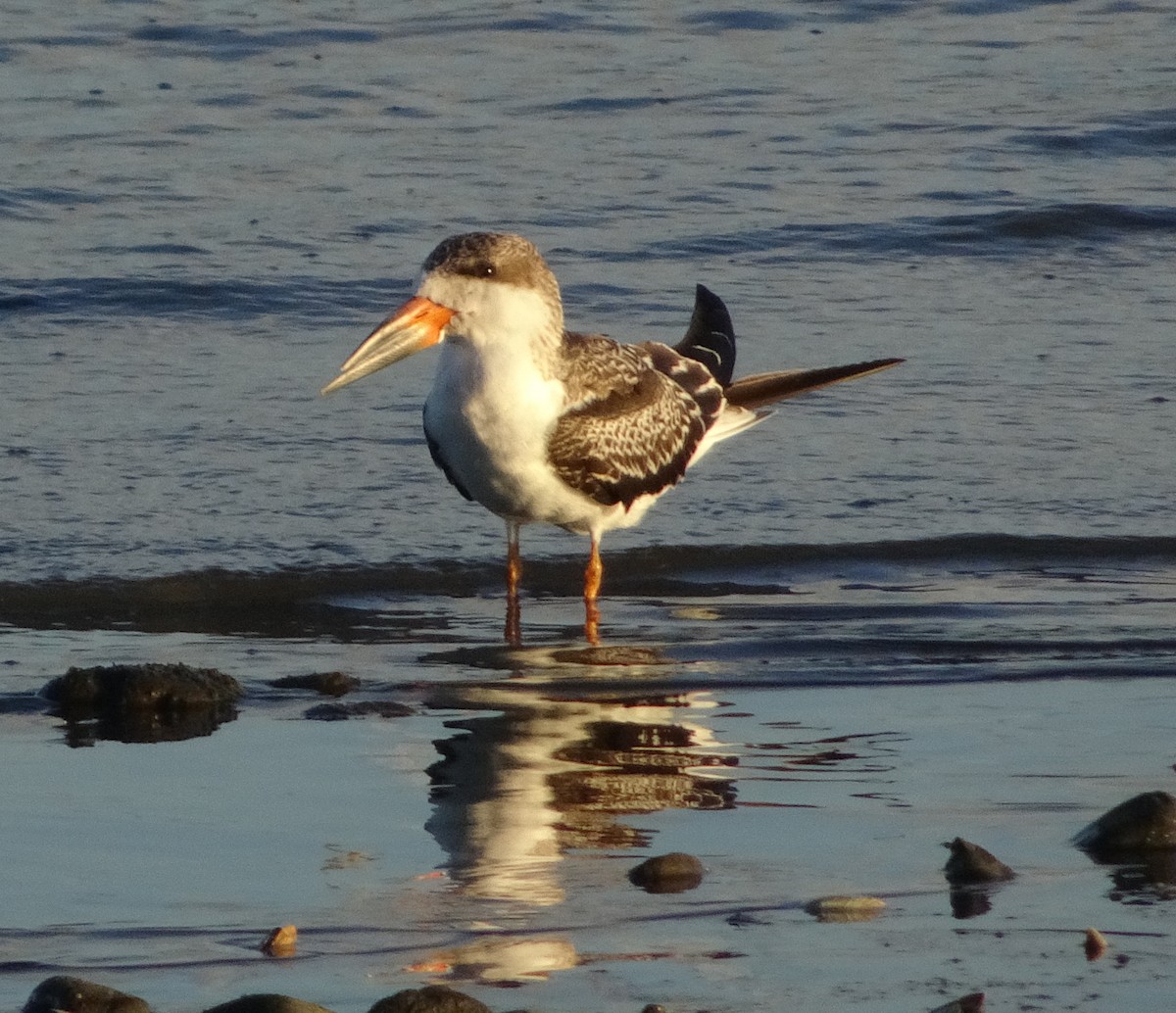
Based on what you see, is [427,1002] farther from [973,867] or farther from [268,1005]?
[973,867]

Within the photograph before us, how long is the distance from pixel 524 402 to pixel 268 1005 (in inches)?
128

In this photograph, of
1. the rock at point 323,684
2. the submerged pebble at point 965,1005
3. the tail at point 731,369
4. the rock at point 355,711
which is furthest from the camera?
the tail at point 731,369

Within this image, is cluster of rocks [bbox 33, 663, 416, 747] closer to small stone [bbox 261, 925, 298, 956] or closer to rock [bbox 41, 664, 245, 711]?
rock [bbox 41, 664, 245, 711]

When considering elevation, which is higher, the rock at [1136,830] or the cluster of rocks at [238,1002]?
the rock at [1136,830]

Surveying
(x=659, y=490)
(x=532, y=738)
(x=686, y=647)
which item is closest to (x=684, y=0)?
(x=659, y=490)

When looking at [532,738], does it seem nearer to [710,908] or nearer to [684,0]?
[710,908]

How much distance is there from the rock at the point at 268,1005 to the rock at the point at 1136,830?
70.6 inches

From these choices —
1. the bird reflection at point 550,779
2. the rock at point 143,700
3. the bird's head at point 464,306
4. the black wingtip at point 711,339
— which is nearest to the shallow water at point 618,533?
the bird reflection at point 550,779

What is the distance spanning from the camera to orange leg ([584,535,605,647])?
6.77 meters

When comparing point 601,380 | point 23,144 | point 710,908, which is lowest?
point 710,908

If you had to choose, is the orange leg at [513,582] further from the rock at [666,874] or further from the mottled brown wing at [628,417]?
the rock at [666,874]

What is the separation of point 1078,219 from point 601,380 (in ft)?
18.0

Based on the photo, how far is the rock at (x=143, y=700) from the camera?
544cm

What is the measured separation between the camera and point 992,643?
6332mm
